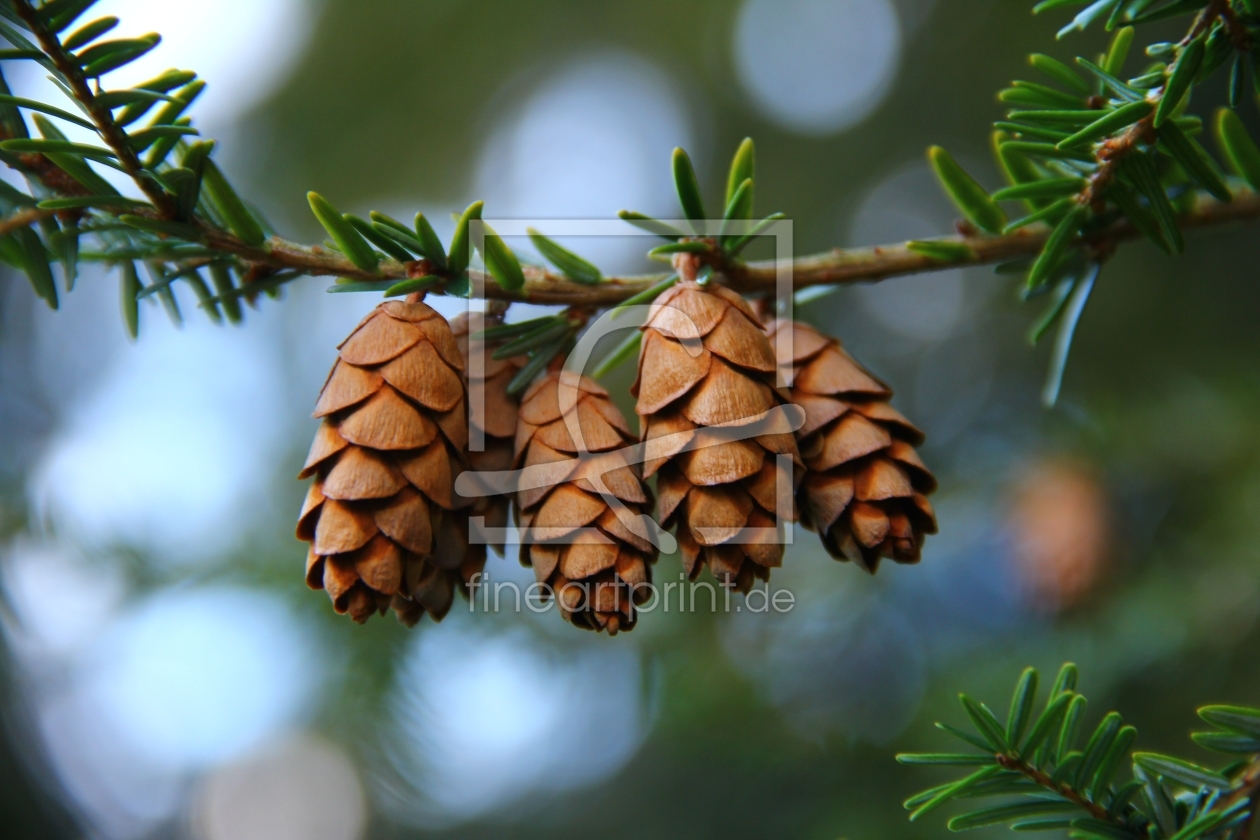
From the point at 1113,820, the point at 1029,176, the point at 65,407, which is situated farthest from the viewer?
the point at 65,407

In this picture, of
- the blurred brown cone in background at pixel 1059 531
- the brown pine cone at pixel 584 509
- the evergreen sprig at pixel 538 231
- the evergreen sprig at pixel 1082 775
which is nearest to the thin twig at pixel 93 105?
the evergreen sprig at pixel 538 231

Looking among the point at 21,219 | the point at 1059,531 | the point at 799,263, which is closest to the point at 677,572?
the point at 1059,531

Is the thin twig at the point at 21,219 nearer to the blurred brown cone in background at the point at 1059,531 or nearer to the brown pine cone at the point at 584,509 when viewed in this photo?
the brown pine cone at the point at 584,509

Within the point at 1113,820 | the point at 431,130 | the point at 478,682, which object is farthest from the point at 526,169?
the point at 1113,820

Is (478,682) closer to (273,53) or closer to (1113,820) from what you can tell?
(1113,820)

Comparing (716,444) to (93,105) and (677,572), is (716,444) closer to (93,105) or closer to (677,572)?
(93,105)

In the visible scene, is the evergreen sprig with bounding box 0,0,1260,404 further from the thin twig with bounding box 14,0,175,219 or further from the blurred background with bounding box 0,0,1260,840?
the blurred background with bounding box 0,0,1260,840
